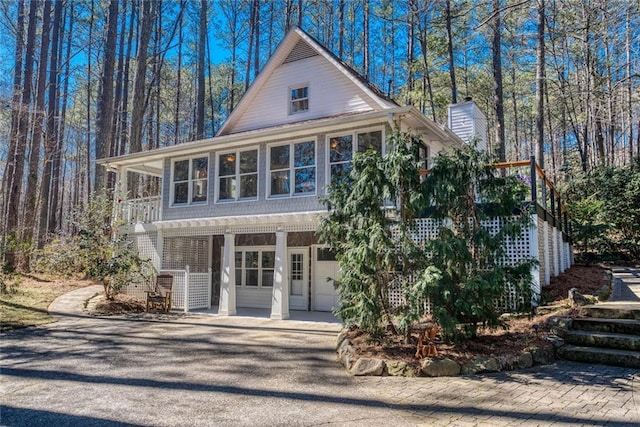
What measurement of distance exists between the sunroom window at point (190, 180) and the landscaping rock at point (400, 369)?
30.1 feet

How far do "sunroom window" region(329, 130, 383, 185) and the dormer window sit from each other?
9.99 ft

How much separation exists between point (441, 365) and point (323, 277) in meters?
7.74

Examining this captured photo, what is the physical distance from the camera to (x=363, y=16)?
25.6m

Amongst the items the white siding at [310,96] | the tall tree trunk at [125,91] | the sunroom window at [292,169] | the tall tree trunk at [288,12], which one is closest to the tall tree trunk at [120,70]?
the tall tree trunk at [125,91]

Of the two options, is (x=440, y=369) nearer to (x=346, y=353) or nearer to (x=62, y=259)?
(x=346, y=353)

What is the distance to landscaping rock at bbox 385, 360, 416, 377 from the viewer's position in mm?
5797

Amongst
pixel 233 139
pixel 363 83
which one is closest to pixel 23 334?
pixel 233 139

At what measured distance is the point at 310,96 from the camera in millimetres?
13539

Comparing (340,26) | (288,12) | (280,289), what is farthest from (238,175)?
(288,12)

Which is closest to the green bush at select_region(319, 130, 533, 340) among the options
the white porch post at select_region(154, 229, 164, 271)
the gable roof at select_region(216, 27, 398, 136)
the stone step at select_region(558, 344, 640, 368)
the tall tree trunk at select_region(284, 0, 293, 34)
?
the stone step at select_region(558, 344, 640, 368)

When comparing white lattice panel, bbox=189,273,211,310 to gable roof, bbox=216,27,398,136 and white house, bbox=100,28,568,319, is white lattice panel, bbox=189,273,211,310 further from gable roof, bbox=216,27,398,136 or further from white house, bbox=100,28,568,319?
gable roof, bbox=216,27,398,136

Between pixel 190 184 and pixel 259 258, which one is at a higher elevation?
pixel 190 184

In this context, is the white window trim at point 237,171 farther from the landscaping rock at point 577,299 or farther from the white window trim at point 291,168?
the landscaping rock at point 577,299

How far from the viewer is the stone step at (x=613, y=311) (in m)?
6.82
